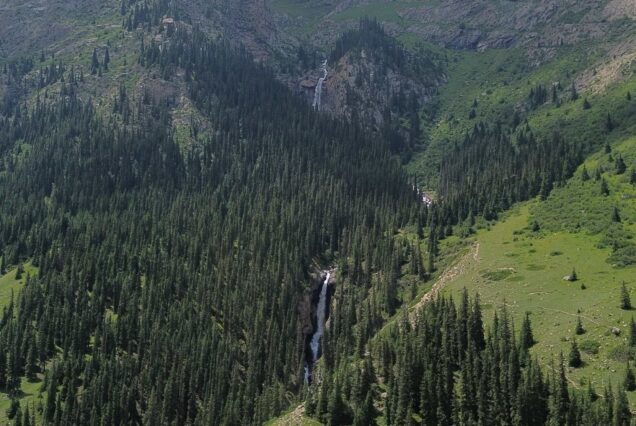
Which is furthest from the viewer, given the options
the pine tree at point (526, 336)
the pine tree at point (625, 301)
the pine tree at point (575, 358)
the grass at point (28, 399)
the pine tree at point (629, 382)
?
the grass at point (28, 399)

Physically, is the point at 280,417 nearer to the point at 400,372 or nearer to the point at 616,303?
the point at 400,372

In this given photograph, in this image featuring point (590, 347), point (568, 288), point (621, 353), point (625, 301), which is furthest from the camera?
point (568, 288)

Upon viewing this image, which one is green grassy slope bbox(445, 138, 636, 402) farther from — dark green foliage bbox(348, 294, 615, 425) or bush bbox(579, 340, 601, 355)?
dark green foliage bbox(348, 294, 615, 425)

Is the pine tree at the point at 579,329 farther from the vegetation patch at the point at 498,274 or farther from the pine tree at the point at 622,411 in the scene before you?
the vegetation patch at the point at 498,274

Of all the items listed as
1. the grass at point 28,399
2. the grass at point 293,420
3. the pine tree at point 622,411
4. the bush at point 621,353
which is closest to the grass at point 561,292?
the bush at point 621,353

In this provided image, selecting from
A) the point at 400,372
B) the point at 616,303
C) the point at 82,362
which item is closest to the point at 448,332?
the point at 400,372

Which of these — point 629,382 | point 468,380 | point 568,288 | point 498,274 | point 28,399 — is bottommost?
point 28,399

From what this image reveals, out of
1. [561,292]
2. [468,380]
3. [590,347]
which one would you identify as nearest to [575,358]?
[590,347]

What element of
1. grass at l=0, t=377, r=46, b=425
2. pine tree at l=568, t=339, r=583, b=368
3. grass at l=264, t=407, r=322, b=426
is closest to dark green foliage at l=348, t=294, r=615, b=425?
pine tree at l=568, t=339, r=583, b=368

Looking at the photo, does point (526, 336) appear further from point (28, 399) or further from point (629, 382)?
point (28, 399)

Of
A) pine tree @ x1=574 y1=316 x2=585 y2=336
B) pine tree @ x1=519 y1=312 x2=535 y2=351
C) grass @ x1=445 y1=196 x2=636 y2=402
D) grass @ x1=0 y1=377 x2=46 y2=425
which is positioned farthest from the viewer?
grass @ x1=0 y1=377 x2=46 y2=425

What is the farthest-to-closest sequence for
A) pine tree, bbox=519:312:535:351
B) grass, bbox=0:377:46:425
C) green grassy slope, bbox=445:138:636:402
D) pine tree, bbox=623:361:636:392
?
1. grass, bbox=0:377:46:425
2. pine tree, bbox=519:312:535:351
3. green grassy slope, bbox=445:138:636:402
4. pine tree, bbox=623:361:636:392
